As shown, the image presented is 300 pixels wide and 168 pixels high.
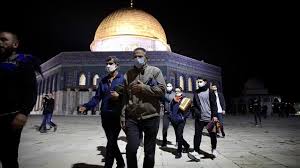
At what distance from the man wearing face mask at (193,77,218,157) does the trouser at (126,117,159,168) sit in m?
2.19

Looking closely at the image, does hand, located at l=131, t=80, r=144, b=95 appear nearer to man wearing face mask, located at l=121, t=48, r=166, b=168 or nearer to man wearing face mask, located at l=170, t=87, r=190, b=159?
man wearing face mask, located at l=121, t=48, r=166, b=168

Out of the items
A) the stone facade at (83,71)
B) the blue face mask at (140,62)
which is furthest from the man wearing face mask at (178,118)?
the stone facade at (83,71)

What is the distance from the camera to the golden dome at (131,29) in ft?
126

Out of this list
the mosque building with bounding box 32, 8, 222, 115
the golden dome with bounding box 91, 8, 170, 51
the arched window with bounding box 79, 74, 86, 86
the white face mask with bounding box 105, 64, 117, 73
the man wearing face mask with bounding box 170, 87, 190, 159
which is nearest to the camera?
the white face mask with bounding box 105, 64, 117, 73

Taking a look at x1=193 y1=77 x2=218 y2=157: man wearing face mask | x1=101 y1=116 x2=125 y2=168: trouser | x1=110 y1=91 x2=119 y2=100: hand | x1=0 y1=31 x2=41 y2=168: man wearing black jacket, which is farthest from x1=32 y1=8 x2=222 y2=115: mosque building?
x1=0 y1=31 x2=41 y2=168: man wearing black jacket

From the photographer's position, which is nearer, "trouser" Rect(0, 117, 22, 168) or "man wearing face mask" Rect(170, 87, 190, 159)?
"trouser" Rect(0, 117, 22, 168)

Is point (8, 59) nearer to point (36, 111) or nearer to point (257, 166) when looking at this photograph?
point (257, 166)

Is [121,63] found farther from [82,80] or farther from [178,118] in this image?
[178,118]

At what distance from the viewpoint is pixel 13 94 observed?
2541mm

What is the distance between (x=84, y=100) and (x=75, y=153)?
26.1 metres

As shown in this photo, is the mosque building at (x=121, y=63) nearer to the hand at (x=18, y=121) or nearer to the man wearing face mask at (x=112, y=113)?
the man wearing face mask at (x=112, y=113)

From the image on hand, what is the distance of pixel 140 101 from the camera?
3.21 meters

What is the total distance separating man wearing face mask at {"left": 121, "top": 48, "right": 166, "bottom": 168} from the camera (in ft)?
10.0

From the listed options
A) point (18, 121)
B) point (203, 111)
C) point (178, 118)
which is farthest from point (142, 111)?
point (178, 118)
